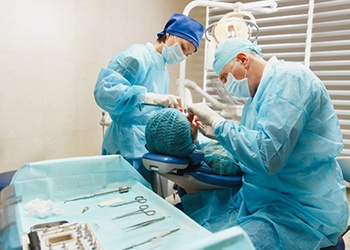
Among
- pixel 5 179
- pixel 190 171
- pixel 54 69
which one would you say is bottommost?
pixel 5 179

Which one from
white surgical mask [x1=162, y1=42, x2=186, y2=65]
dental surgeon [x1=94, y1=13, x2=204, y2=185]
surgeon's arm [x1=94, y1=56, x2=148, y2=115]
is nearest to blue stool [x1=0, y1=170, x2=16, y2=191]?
dental surgeon [x1=94, y1=13, x2=204, y2=185]

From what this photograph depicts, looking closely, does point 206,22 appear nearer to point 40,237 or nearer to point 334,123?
point 334,123

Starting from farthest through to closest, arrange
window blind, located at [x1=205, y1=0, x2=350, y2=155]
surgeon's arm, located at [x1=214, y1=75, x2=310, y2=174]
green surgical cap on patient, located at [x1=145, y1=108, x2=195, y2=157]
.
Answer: window blind, located at [x1=205, y1=0, x2=350, y2=155]
green surgical cap on patient, located at [x1=145, y1=108, x2=195, y2=157]
surgeon's arm, located at [x1=214, y1=75, x2=310, y2=174]

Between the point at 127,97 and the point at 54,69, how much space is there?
32.2 inches

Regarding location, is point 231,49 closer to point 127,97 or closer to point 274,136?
point 274,136

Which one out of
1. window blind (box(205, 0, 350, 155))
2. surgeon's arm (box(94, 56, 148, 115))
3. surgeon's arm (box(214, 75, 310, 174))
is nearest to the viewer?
surgeon's arm (box(214, 75, 310, 174))

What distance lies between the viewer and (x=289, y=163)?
0.99m

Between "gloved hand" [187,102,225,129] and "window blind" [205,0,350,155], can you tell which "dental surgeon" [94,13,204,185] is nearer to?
"gloved hand" [187,102,225,129]


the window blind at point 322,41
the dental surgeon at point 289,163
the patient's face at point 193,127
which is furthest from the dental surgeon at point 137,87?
the window blind at point 322,41

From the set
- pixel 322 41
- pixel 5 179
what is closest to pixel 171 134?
pixel 5 179

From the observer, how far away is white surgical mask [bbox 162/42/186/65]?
160 cm

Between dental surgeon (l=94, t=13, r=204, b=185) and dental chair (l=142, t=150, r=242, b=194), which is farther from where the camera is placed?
dental surgeon (l=94, t=13, r=204, b=185)

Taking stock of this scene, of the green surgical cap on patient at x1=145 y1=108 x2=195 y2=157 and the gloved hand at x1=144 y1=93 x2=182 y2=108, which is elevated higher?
the gloved hand at x1=144 y1=93 x2=182 y2=108

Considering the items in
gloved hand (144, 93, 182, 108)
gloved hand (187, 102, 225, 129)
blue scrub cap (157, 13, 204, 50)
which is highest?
blue scrub cap (157, 13, 204, 50)
